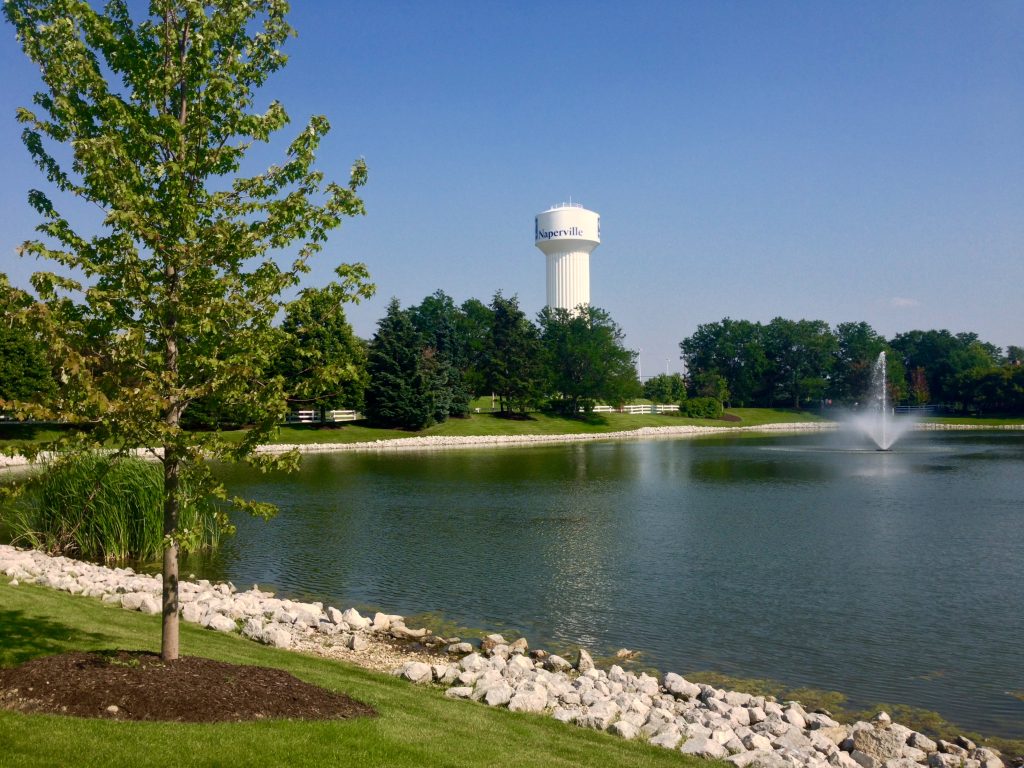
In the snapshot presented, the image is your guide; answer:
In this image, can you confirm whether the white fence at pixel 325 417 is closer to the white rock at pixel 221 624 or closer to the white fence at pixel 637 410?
the white fence at pixel 637 410

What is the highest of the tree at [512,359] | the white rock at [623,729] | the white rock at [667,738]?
the tree at [512,359]

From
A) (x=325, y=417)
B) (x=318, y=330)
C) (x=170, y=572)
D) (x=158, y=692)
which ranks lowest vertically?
(x=158, y=692)

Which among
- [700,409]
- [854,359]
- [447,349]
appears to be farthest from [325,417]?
[854,359]

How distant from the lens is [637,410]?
10456cm

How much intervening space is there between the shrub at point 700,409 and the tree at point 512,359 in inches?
1075

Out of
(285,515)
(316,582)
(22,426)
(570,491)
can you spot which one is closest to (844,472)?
(570,491)

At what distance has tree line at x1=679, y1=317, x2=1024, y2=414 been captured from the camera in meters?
122

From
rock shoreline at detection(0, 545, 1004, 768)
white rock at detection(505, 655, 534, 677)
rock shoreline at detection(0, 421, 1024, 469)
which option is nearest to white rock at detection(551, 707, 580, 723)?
rock shoreline at detection(0, 545, 1004, 768)

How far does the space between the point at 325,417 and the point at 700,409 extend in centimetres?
5365

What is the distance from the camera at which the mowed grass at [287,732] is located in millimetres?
6797

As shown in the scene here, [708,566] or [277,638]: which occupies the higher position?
[277,638]

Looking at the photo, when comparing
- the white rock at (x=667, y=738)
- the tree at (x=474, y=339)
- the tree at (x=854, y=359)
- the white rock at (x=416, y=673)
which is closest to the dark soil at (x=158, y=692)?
the white rock at (x=416, y=673)

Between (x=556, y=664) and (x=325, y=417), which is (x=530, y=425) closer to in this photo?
(x=325, y=417)

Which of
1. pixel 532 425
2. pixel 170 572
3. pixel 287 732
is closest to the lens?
pixel 287 732
